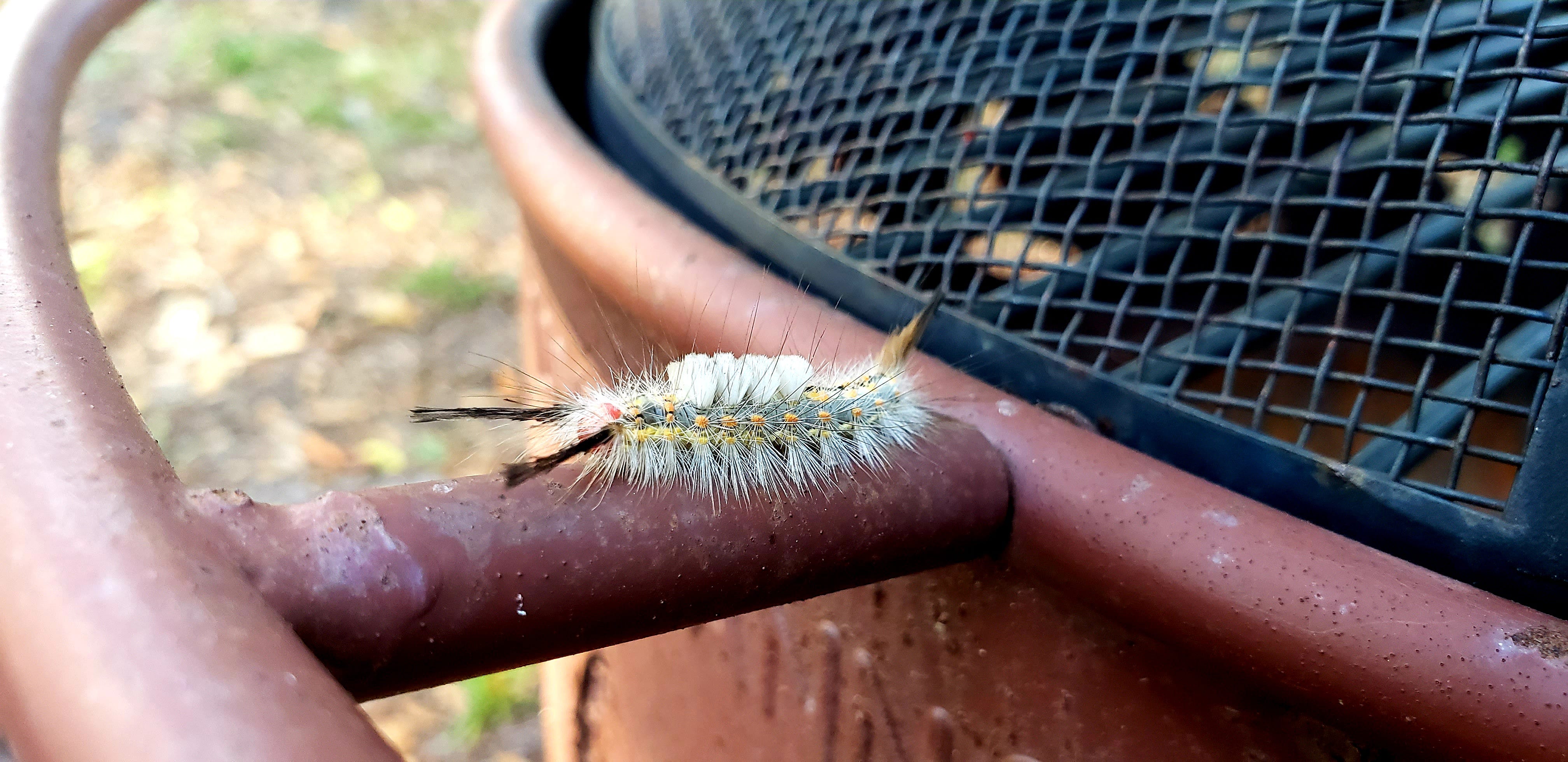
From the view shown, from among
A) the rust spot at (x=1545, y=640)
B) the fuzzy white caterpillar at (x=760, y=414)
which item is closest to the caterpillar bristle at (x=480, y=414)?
the fuzzy white caterpillar at (x=760, y=414)

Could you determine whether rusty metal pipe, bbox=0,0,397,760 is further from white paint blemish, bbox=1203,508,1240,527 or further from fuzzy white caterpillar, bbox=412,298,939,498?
white paint blemish, bbox=1203,508,1240,527

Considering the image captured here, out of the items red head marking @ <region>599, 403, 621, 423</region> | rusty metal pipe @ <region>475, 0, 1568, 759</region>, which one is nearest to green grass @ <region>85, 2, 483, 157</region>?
red head marking @ <region>599, 403, 621, 423</region>

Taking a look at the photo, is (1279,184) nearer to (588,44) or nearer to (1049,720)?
(1049,720)

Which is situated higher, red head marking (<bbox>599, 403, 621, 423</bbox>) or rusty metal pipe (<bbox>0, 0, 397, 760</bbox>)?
red head marking (<bbox>599, 403, 621, 423</bbox>)

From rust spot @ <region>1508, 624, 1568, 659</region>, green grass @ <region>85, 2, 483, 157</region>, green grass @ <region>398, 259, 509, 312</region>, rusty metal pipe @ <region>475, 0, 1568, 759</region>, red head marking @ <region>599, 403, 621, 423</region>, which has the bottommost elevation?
rust spot @ <region>1508, 624, 1568, 659</region>

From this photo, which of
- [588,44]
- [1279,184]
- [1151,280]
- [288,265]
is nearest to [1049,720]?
[1151,280]

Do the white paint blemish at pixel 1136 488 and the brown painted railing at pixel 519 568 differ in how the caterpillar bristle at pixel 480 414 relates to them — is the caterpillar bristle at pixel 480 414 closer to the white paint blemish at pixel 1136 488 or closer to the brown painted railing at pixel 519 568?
the brown painted railing at pixel 519 568
